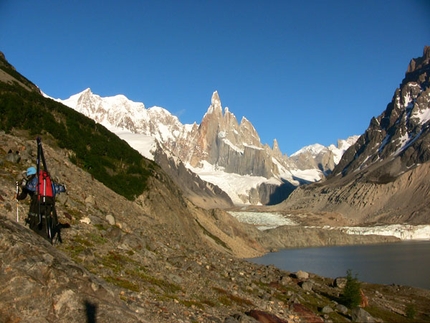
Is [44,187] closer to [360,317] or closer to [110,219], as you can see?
[110,219]

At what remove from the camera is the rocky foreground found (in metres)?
11.5

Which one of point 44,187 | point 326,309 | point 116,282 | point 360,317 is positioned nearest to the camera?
point 44,187

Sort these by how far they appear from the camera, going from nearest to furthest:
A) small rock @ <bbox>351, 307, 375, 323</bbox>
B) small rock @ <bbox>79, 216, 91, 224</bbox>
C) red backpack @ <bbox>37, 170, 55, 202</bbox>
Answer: red backpack @ <bbox>37, 170, 55, 202</bbox> < small rock @ <bbox>79, 216, 91, 224</bbox> < small rock @ <bbox>351, 307, 375, 323</bbox>

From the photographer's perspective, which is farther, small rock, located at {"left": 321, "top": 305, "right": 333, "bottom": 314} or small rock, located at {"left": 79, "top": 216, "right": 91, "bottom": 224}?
small rock, located at {"left": 321, "top": 305, "right": 333, "bottom": 314}

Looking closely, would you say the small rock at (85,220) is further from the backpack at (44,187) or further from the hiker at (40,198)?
the backpack at (44,187)

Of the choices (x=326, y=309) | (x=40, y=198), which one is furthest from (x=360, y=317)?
(x=40, y=198)

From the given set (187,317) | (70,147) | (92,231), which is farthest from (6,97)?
(187,317)

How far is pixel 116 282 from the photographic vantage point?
16.4m

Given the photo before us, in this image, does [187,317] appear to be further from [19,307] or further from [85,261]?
[19,307]

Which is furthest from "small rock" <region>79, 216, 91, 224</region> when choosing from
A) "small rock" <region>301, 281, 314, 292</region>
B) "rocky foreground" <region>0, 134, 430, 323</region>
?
"small rock" <region>301, 281, 314, 292</region>

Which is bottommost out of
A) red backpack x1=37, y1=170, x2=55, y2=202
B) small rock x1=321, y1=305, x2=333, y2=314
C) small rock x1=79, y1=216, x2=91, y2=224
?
small rock x1=321, y1=305, x2=333, y2=314

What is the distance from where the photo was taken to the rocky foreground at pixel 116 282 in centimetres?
1148

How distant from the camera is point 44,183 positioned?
1488 centimetres

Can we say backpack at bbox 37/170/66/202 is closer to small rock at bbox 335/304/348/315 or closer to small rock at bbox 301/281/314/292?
small rock at bbox 335/304/348/315
